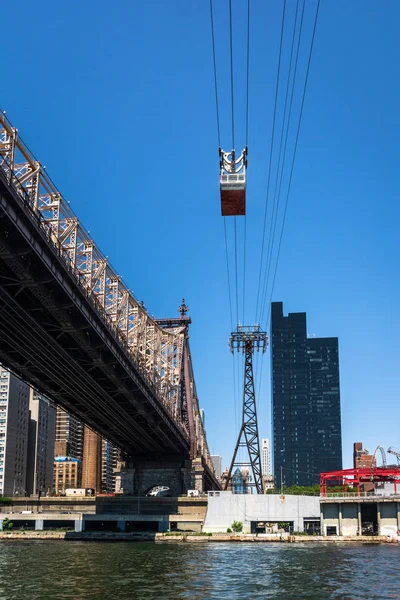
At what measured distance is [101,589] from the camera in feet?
124

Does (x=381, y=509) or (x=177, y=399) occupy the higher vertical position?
(x=177, y=399)

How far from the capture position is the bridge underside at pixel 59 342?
49.8m

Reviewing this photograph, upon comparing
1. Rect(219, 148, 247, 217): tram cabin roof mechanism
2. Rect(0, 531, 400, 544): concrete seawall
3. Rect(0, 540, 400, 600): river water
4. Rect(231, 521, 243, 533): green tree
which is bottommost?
Rect(0, 531, 400, 544): concrete seawall

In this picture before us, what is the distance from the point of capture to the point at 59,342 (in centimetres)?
6894

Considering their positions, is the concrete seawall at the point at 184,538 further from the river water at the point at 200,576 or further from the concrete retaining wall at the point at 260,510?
the river water at the point at 200,576

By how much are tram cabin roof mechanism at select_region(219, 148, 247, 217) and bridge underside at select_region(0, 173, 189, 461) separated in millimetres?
19414

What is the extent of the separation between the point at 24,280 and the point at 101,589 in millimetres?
24222

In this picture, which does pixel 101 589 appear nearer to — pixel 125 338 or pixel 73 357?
pixel 73 357

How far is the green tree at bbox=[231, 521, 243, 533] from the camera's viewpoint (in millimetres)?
102938

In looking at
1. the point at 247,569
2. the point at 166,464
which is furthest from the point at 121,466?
the point at 247,569

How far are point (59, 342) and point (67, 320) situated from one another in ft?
23.7

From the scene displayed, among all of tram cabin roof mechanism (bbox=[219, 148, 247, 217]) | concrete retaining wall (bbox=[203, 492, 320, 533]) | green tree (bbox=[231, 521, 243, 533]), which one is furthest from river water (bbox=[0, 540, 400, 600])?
green tree (bbox=[231, 521, 243, 533])

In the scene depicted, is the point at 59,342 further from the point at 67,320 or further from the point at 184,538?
the point at 184,538

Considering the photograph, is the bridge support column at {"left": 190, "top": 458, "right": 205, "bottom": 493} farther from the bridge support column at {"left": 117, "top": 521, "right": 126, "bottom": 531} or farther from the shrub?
the shrub
